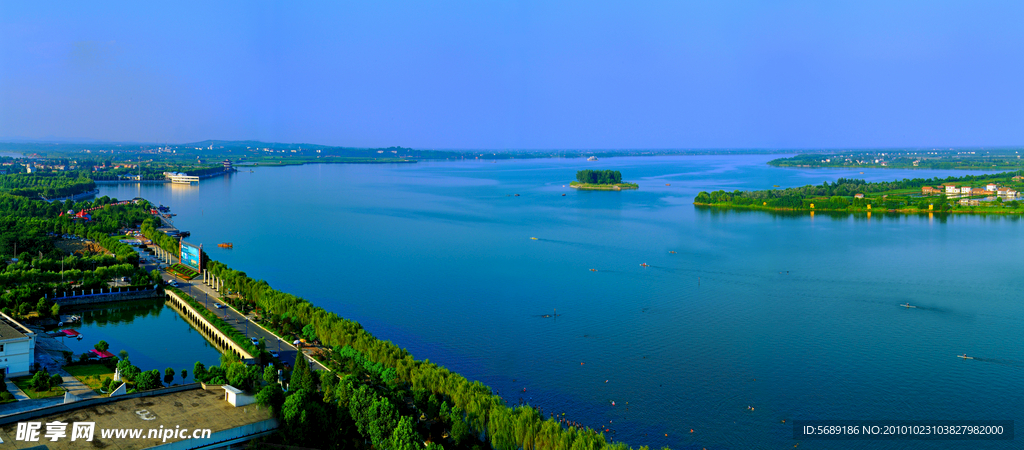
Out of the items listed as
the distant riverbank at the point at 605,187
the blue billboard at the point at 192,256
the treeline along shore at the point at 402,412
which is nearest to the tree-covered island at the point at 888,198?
the distant riverbank at the point at 605,187

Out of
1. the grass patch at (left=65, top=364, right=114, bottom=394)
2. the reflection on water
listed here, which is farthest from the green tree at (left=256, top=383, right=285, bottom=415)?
the reflection on water

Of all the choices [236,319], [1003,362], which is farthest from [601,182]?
[1003,362]

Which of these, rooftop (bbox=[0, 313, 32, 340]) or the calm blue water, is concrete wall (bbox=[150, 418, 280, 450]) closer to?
the calm blue water

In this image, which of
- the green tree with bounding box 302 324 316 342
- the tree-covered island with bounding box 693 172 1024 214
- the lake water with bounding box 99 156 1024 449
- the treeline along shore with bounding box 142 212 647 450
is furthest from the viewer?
the tree-covered island with bounding box 693 172 1024 214

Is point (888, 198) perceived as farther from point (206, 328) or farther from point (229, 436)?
point (229, 436)

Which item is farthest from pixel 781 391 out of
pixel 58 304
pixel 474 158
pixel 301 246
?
pixel 474 158

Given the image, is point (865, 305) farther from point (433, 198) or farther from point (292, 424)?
point (433, 198)
